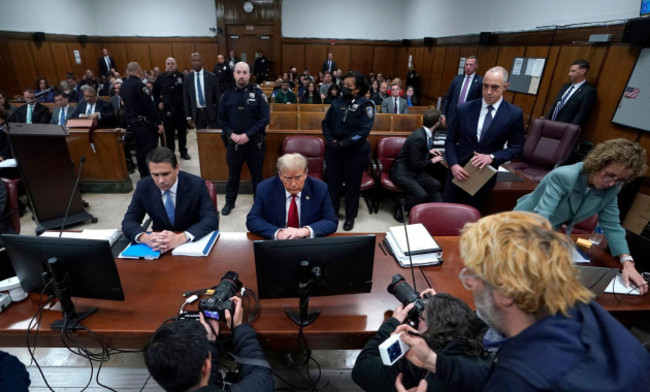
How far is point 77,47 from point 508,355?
1440 centimetres

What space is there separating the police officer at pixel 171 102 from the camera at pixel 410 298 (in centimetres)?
551

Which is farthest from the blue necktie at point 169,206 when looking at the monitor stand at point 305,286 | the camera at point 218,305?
the monitor stand at point 305,286

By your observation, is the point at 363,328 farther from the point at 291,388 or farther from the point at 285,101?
the point at 285,101

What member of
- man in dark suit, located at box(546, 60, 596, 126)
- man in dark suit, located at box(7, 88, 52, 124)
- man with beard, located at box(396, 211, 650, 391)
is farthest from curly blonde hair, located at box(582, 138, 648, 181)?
man in dark suit, located at box(7, 88, 52, 124)

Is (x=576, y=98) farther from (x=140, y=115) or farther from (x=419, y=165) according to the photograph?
(x=140, y=115)

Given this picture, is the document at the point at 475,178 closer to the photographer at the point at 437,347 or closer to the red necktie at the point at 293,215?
the red necktie at the point at 293,215

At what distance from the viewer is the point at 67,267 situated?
142 cm

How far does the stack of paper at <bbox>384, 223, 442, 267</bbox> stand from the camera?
188 centimetres

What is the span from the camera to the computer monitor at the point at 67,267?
138 centimetres

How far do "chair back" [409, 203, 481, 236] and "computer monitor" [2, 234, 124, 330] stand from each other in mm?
1791

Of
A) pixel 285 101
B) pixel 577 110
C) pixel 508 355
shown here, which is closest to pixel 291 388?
pixel 508 355

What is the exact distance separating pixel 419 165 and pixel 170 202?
2670 mm

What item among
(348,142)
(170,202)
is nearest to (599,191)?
(348,142)

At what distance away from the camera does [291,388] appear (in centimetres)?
197
